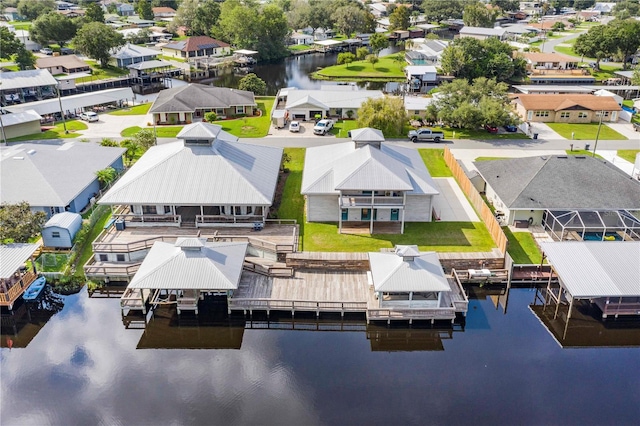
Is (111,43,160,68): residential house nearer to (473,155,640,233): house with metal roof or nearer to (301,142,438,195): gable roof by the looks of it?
(301,142,438,195): gable roof

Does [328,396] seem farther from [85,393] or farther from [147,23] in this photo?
[147,23]

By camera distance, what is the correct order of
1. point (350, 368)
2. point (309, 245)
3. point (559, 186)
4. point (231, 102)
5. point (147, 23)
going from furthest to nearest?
point (147, 23)
point (231, 102)
point (559, 186)
point (309, 245)
point (350, 368)

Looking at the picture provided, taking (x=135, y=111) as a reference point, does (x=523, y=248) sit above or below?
below

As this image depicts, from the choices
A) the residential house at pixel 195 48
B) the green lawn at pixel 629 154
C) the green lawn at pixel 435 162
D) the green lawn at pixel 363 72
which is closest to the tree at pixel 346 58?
the green lawn at pixel 363 72

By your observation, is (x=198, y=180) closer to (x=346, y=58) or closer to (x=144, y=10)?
(x=346, y=58)

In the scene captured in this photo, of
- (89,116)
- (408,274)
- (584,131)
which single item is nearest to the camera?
(408,274)

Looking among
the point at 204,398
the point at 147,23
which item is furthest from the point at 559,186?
the point at 147,23

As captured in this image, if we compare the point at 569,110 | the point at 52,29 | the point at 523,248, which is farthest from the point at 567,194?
the point at 52,29

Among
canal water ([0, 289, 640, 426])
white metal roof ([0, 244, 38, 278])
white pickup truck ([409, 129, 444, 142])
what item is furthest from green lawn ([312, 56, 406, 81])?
white metal roof ([0, 244, 38, 278])
